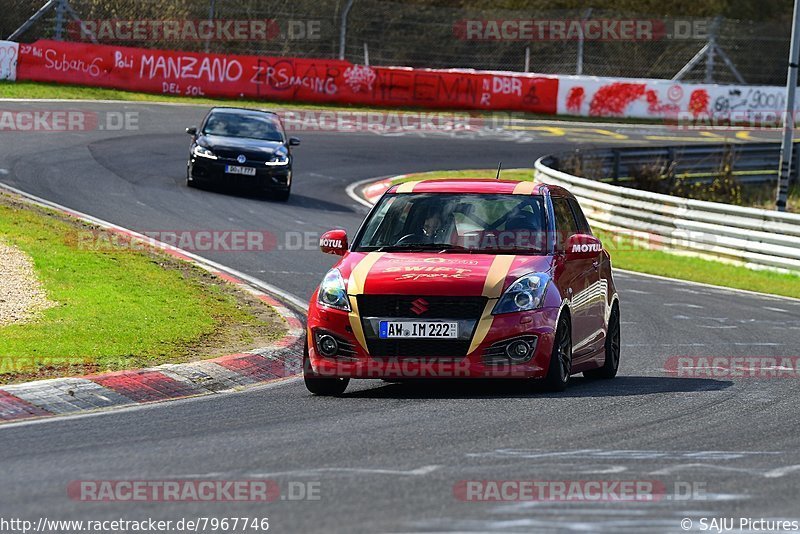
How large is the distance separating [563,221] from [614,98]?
119ft

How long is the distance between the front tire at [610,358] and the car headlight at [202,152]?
15296 mm

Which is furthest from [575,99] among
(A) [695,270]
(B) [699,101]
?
(A) [695,270]

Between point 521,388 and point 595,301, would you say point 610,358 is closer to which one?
point 595,301

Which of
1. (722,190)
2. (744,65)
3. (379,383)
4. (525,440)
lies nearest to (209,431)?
(525,440)

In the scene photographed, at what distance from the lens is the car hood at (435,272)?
982 cm

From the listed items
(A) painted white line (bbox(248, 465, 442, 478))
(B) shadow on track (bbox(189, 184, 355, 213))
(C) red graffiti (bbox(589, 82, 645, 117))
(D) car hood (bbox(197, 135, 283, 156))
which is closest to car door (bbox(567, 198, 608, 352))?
(A) painted white line (bbox(248, 465, 442, 478))

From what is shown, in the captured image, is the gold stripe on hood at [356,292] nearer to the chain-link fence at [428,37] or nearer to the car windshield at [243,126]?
the car windshield at [243,126]

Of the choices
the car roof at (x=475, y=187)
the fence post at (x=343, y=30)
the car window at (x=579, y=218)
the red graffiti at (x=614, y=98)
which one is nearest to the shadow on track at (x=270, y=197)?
the car window at (x=579, y=218)

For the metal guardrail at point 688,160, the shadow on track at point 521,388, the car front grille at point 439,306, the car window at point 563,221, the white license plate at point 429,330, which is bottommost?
the metal guardrail at point 688,160

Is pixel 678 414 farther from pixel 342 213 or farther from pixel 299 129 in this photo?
pixel 299 129

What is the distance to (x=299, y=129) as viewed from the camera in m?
37.4

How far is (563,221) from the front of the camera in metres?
11.4

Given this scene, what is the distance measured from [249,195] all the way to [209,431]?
18.7 meters

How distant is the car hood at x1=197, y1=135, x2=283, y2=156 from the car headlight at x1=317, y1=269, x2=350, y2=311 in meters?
16.3
